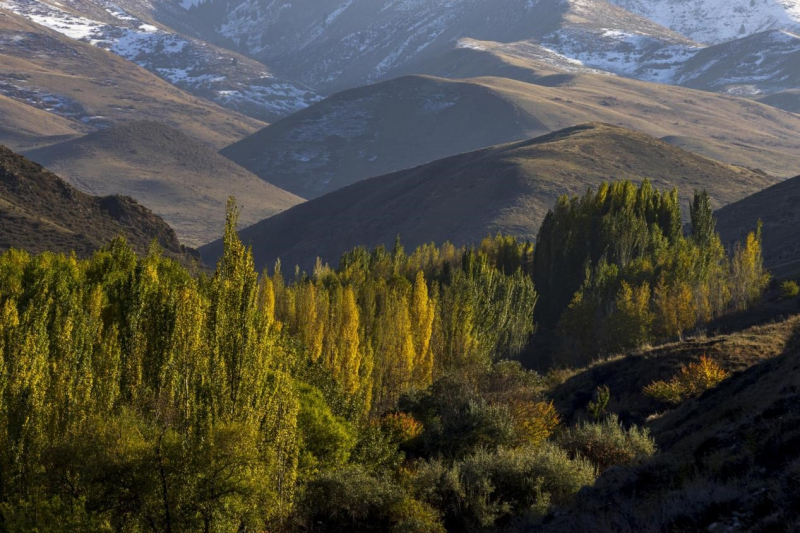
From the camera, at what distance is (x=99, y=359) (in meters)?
34.8

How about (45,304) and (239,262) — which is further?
(45,304)

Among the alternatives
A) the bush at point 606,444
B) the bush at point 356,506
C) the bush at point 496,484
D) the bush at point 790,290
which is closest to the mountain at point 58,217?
the bush at point 790,290

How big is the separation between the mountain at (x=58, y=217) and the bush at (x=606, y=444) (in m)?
65.5

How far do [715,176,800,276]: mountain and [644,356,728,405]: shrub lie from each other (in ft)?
189

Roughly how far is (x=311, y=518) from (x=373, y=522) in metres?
2.30

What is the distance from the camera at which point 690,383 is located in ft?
145

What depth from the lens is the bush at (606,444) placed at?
33500 mm

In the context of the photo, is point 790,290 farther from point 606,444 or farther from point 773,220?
point 773,220

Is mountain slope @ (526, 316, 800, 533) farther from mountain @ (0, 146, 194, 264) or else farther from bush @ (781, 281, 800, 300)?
mountain @ (0, 146, 194, 264)

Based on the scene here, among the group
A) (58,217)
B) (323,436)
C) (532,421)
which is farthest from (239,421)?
(58,217)

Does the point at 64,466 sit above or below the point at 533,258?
below

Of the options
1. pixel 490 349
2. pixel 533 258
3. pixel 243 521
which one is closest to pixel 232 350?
pixel 243 521

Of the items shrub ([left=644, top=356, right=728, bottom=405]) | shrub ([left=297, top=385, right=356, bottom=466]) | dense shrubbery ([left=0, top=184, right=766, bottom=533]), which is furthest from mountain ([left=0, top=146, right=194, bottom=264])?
shrub ([left=644, top=356, right=728, bottom=405])

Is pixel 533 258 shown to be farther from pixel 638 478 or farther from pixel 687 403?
pixel 638 478
